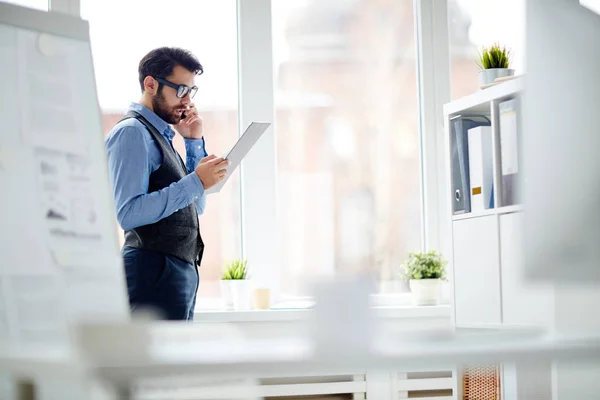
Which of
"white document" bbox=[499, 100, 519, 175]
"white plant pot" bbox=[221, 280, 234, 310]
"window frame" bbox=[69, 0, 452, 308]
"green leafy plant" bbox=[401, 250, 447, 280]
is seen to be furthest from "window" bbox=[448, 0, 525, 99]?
"white plant pot" bbox=[221, 280, 234, 310]

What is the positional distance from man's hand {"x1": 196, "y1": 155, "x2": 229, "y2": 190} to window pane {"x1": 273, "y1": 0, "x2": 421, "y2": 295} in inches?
52.1

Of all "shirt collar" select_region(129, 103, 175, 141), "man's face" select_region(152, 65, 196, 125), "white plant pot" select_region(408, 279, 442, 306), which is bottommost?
"white plant pot" select_region(408, 279, 442, 306)

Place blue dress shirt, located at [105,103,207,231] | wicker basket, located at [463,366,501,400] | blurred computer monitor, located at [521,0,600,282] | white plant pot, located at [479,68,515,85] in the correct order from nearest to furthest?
blurred computer monitor, located at [521,0,600,282] < blue dress shirt, located at [105,103,207,231] < wicker basket, located at [463,366,501,400] < white plant pot, located at [479,68,515,85]

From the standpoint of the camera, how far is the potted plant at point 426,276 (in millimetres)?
3559

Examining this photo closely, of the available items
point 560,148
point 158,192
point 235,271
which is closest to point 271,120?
point 235,271

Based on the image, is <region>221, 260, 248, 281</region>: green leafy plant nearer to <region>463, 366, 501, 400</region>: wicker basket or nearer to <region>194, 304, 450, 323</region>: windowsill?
<region>194, 304, 450, 323</region>: windowsill

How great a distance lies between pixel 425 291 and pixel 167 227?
1.58 m

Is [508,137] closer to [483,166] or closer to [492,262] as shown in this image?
[483,166]

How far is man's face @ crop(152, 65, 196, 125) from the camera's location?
2.50 meters

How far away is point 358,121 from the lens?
3795 millimetres

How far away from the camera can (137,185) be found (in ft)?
7.40

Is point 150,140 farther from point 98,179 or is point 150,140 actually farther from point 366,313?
point 366,313

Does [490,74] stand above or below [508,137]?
above

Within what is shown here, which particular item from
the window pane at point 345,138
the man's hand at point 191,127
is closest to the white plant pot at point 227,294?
the window pane at point 345,138
